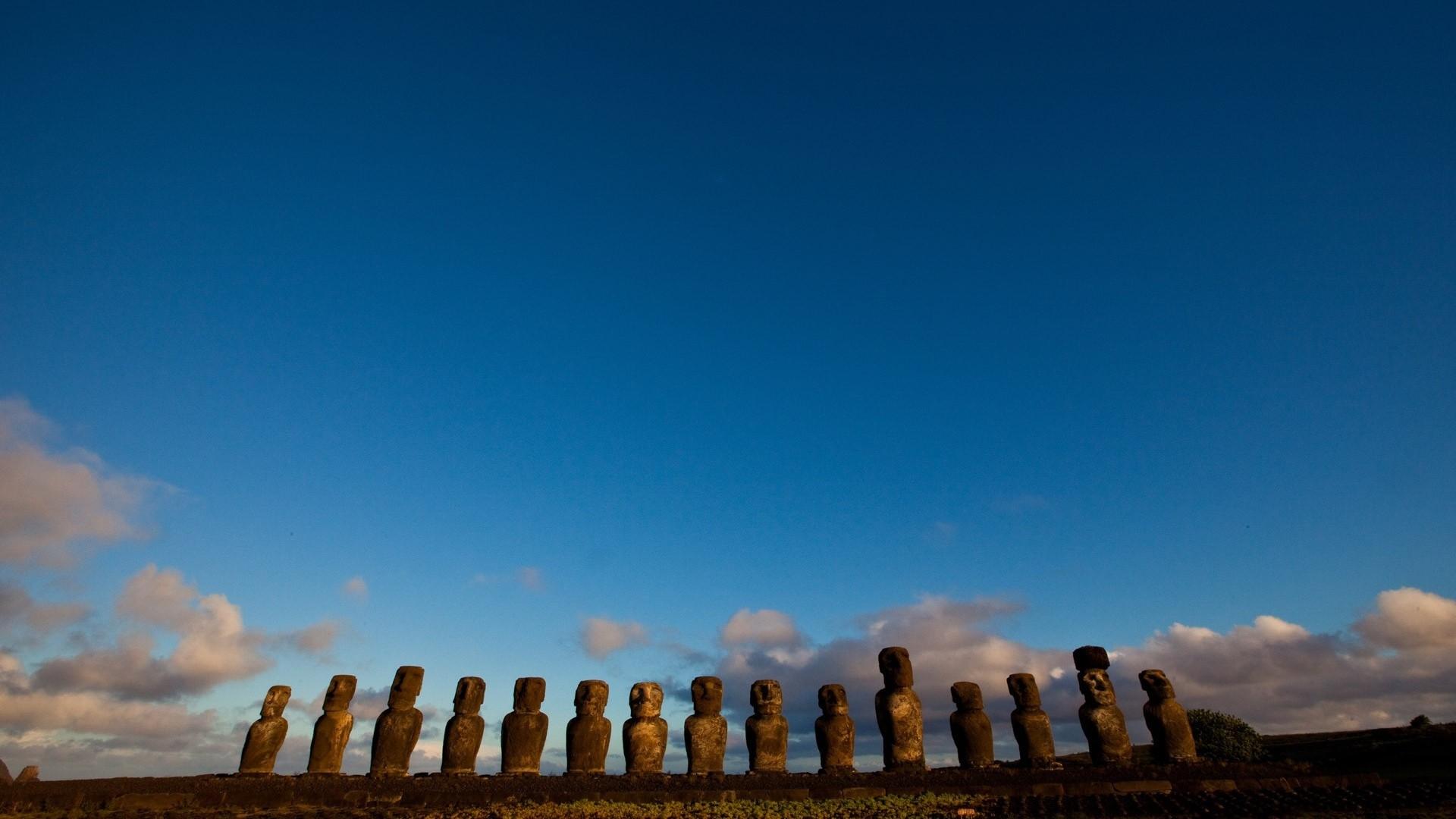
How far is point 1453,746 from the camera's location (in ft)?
64.3

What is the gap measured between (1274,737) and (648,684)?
45748mm

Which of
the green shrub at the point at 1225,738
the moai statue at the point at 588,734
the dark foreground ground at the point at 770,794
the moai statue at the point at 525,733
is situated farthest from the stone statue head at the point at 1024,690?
the green shrub at the point at 1225,738

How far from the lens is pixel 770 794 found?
12672 millimetres

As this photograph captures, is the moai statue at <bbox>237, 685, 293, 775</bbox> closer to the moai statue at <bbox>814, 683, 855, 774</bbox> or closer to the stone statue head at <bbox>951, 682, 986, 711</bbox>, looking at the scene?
the moai statue at <bbox>814, 683, 855, 774</bbox>

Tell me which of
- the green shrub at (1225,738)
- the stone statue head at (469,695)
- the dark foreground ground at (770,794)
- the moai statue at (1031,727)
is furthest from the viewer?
the green shrub at (1225,738)

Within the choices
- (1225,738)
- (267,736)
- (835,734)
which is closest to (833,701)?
(835,734)

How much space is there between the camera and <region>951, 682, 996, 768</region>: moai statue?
15.0 meters

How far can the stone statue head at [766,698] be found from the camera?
622 inches

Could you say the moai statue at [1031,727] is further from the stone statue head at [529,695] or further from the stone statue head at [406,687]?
the stone statue head at [406,687]

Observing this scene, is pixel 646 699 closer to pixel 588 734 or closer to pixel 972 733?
pixel 588 734

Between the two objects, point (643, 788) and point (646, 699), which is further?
point (646, 699)

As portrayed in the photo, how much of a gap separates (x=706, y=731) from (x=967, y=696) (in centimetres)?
530

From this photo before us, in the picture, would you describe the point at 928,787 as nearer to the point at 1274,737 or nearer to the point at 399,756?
the point at 399,756

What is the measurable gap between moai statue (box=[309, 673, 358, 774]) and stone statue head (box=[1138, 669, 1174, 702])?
16.5m
